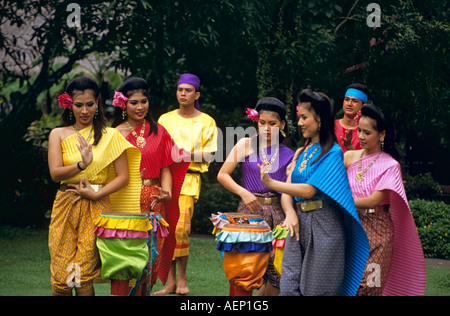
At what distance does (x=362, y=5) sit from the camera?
1172cm

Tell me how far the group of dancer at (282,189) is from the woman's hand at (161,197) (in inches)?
0.4

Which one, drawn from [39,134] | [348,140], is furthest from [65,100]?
[39,134]

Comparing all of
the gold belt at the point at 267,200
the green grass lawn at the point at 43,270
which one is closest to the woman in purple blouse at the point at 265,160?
the gold belt at the point at 267,200

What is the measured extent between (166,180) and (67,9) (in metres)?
5.12

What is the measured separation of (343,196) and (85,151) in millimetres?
1967

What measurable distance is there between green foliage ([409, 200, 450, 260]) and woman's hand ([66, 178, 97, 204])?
6.61 metres

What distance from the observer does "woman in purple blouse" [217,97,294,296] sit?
614 centimetres

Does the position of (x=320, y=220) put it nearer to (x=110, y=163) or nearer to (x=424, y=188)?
(x=110, y=163)

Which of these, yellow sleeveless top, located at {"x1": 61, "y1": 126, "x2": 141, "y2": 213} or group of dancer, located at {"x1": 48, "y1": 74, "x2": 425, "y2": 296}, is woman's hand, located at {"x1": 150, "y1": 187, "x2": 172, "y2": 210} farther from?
yellow sleeveless top, located at {"x1": 61, "y1": 126, "x2": 141, "y2": 213}

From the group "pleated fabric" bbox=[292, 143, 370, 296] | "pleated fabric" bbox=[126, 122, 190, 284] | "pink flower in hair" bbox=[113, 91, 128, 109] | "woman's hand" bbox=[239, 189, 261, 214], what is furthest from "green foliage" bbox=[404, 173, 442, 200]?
"pleated fabric" bbox=[292, 143, 370, 296]

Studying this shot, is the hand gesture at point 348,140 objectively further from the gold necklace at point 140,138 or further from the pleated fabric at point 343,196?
the gold necklace at point 140,138

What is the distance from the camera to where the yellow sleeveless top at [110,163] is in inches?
220

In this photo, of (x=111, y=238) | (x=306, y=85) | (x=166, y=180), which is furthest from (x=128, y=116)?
(x=306, y=85)

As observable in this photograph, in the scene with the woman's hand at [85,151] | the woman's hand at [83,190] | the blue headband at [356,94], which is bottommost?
the woman's hand at [83,190]
